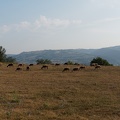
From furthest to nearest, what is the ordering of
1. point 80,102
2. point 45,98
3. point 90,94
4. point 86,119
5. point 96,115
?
point 90,94, point 45,98, point 80,102, point 96,115, point 86,119

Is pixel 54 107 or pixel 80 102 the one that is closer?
pixel 54 107

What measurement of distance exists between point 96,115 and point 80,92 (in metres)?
8.00

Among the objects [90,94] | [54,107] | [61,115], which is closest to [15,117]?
[61,115]

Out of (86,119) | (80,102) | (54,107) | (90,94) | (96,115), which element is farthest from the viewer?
(90,94)

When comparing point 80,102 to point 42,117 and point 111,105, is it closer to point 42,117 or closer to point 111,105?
point 111,105

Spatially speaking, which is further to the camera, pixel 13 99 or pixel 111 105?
pixel 13 99

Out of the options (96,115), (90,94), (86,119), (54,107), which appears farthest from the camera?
(90,94)

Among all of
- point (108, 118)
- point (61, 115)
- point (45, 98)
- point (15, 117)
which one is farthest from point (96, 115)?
point (45, 98)

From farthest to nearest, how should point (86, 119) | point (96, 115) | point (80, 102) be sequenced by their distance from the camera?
point (80, 102), point (96, 115), point (86, 119)

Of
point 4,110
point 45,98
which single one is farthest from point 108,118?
point 45,98

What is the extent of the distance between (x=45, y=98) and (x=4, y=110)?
16.5 ft

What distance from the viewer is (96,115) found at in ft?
50.4

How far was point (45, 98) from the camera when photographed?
2059cm

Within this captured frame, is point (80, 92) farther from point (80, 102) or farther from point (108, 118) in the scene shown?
point (108, 118)
